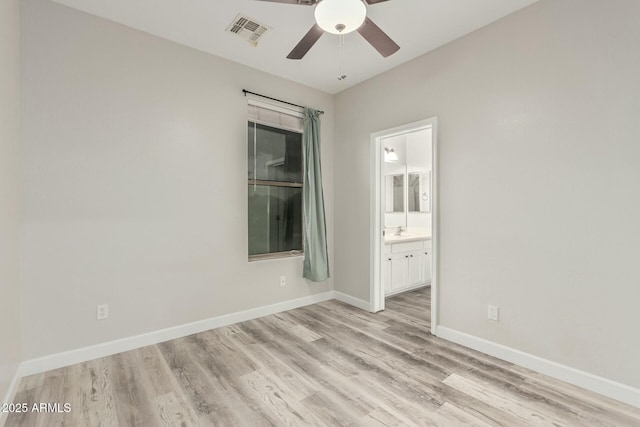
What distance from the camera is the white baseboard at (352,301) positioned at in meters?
3.73

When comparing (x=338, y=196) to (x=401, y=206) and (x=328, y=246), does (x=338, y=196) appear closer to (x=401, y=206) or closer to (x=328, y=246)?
(x=328, y=246)

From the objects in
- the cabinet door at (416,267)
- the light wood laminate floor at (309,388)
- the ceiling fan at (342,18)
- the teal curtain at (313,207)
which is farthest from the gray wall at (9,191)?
the cabinet door at (416,267)

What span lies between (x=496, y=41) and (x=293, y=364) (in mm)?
3214

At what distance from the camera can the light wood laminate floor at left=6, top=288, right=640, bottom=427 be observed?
1790 millimetres

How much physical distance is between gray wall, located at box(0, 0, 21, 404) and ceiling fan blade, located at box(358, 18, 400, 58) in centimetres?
222

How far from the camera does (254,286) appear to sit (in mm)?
3471

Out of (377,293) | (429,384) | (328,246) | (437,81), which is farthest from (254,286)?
(437,81)

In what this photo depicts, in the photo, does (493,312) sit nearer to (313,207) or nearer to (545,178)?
(545,178)

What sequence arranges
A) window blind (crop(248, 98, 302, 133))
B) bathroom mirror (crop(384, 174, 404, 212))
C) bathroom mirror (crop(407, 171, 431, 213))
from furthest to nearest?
bathroom mirror (crop(384, 174, 404, 212)) → bathroom mirror (crop(407, 171, 431, 213)) → window blind (crop(248, 98, 302, 133))

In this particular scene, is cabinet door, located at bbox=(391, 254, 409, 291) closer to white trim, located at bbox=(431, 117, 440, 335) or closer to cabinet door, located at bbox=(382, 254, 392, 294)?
cabinet door, located at bbox=(382, 254, 392, 294)

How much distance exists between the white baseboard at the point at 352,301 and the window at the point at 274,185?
87 cm

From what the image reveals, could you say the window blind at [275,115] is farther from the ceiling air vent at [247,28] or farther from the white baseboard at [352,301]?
the white baseboard at [352,301]

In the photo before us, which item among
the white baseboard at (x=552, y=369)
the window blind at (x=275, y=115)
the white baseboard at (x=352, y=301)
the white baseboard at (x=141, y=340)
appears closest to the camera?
the white baseboard at (x=552, y=369)

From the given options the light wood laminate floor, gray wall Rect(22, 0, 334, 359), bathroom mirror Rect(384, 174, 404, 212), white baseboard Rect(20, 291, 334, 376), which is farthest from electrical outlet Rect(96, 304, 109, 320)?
bathroom mirror Rect(384, 174, 404, 212)
